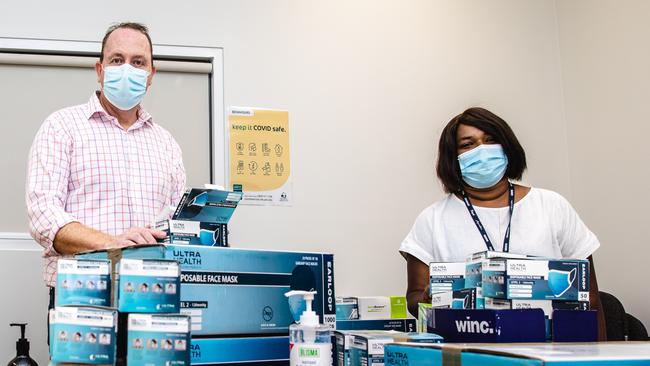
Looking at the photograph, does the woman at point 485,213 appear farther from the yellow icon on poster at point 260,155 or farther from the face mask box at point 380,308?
the yellow icon on poster at point 260,155

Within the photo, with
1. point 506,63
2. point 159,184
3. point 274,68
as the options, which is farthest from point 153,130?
point 506,63

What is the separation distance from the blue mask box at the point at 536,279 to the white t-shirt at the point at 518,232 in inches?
24.5

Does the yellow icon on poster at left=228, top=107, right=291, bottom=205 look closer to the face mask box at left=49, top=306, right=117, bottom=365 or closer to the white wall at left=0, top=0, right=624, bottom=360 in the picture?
the white wall at left=0, top=0, right=624, bottom=360

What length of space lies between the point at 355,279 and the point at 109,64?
141cm

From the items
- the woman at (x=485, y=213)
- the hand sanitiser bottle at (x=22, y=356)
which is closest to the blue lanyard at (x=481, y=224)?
the woman at (x=485, y=213)

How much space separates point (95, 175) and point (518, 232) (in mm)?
1165

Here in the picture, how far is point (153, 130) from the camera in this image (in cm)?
228

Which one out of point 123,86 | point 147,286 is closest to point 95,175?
point 123,86

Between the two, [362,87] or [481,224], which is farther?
[362,87]

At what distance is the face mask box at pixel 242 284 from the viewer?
1.37m

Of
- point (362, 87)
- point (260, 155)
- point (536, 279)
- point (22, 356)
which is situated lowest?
point (22, 356)

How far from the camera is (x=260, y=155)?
3129 millimetres

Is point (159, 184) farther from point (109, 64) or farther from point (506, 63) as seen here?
point (506, 63)

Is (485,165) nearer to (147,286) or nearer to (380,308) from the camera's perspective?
(380,308)
